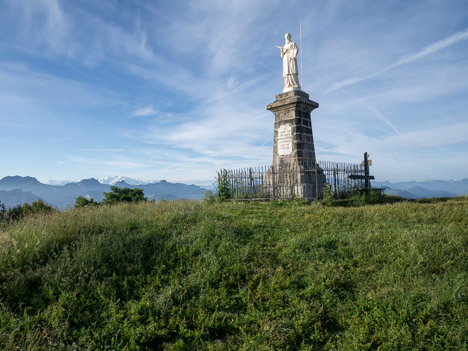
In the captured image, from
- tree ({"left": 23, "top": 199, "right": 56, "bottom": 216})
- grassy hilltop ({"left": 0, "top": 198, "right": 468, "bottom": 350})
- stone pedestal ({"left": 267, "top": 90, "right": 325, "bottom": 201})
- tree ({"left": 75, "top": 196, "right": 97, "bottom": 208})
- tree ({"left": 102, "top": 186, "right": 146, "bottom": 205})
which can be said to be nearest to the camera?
grassy hilltop ({"left": 0, "top": 198, "right": 468, "bottom": 350})

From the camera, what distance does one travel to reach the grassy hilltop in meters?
3.87

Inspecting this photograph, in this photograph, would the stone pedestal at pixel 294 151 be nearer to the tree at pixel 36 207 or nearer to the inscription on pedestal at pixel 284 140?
the inscription on pedestal at pixel 284 140

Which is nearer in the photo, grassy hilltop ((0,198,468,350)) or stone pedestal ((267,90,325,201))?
grassy hilltop ((0,198,468,350))

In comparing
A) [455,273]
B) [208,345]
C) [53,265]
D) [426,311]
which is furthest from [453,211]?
[53,265]

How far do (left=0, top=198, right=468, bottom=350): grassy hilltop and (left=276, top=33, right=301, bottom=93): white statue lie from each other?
959cm

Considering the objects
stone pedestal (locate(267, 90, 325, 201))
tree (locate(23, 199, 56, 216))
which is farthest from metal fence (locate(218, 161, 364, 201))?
tree (locate(23, 199, 56, 216))

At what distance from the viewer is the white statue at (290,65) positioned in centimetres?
1519

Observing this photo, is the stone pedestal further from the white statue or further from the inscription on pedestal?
the white statue

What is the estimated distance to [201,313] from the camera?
4355 mm

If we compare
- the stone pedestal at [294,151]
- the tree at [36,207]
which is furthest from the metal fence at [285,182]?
the tree at [36,207]

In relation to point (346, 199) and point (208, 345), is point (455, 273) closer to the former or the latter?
point (208, 345)

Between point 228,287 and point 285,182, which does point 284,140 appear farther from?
point 228,287

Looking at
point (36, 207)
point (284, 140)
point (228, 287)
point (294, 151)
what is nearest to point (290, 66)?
point (284, 140)

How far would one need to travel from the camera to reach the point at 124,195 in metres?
18.2
